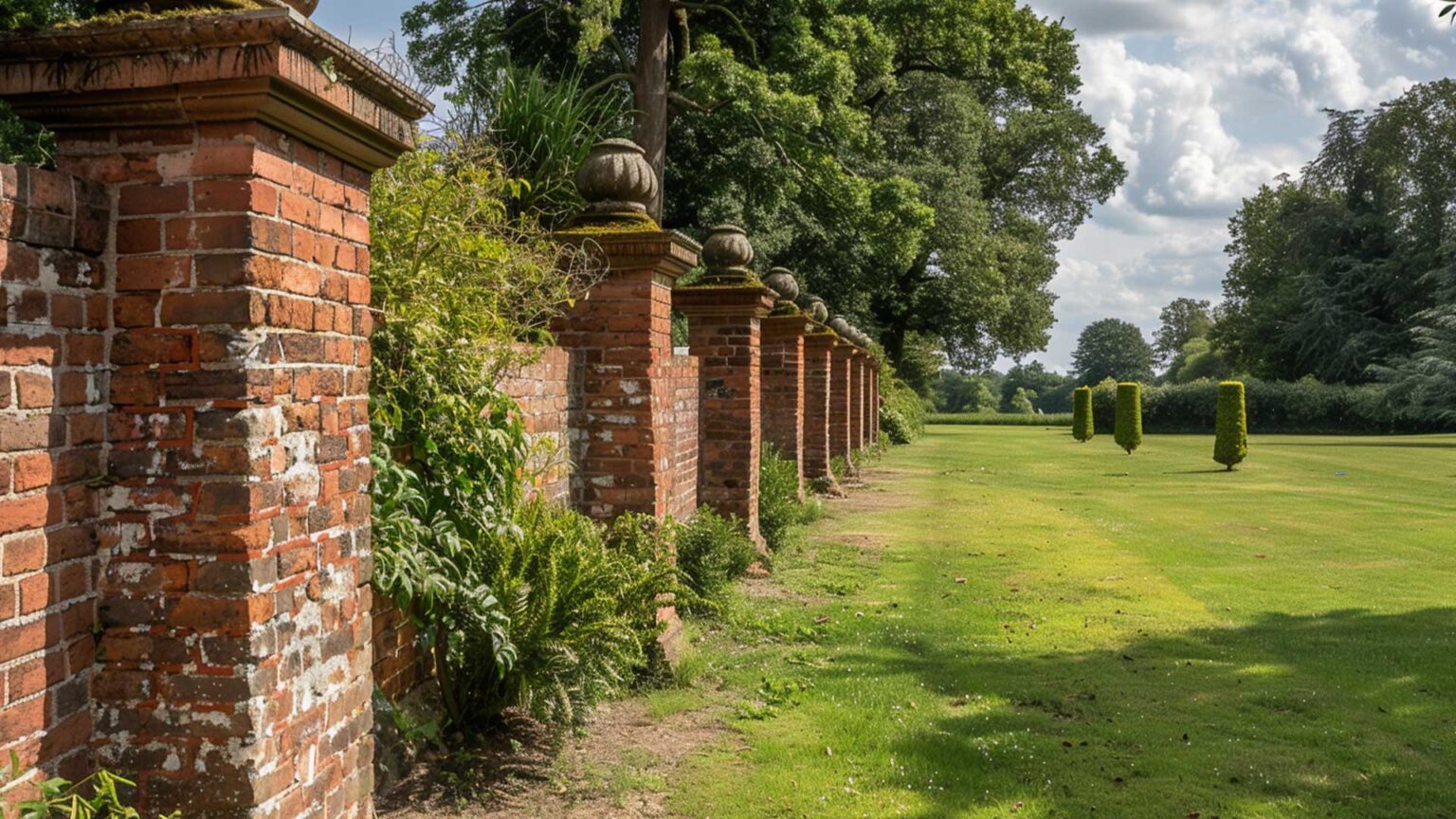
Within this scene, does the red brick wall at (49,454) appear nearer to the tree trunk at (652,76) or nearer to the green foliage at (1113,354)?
the tree trunk at (652,76)

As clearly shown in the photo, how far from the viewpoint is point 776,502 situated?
36.3ft

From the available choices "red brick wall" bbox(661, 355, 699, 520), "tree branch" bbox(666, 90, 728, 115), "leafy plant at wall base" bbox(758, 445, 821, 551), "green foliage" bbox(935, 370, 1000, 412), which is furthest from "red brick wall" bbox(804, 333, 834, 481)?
"green foliage" bbox(935, 370, 1000, 412)

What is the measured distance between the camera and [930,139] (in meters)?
31.2

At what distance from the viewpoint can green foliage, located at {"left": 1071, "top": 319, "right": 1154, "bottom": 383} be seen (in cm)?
11931

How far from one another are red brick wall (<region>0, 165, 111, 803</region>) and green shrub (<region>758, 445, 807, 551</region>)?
831 centimetres

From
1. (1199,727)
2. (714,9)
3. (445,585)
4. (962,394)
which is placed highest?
(714,9)

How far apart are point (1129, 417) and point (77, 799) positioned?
31117mm

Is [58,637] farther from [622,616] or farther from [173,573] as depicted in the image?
[622,616]

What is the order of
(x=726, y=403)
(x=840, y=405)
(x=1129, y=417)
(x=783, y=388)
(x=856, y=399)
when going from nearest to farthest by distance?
1. (x=726, y=403)
2. (x=783, y=388)
3. (x=840, y=405)
4. (x=856, y=399)
5. (x=1129, y=417)

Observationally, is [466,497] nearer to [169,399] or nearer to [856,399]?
[169,399]

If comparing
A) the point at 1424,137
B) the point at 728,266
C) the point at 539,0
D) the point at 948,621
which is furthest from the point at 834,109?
the point at 1424,137

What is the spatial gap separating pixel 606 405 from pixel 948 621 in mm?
3381

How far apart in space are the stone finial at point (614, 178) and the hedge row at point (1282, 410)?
44.6 metres

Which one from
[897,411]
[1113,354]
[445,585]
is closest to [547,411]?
[445,585]
